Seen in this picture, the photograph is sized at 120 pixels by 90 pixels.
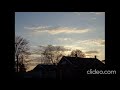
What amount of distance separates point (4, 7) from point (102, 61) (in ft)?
6.03

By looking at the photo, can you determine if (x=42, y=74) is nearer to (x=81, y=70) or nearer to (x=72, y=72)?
(x=72, y=72)

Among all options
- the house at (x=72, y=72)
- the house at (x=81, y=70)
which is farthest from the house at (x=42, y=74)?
the house at (x=81, y=70)

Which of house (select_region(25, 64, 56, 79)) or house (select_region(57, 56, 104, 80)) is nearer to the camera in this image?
house (select_region(57, 56, 104, 80))

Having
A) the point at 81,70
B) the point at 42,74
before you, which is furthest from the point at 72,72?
the point at 42,74

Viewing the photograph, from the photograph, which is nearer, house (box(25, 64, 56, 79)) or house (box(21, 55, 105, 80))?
house (box(21, 55, 105, 80))

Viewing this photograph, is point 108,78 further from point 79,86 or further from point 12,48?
point 12,48

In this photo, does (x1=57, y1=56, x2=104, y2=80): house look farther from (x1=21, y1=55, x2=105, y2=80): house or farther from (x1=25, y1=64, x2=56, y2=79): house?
(x1=25, y1=64, x2=56, y2=79): house

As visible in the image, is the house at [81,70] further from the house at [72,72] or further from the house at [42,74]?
the house at [42,74]

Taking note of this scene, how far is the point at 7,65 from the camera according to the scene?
4.12 m

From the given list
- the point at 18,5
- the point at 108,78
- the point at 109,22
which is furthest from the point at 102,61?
the point at 18,5

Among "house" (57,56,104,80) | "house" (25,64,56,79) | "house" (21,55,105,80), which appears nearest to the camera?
"house" (21,55,105,80)

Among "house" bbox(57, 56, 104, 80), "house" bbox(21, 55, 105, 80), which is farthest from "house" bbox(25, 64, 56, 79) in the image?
"house" bbox(57, 56, 104, 80)

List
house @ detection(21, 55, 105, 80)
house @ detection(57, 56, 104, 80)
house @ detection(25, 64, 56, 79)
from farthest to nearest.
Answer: house @ detection(25, 64, 56, 79)
house @ detection(57, 56, 104, 80)
house @ detection(21, 55, 105, 80)

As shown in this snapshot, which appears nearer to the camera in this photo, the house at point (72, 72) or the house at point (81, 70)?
the house at point (72, 72)
